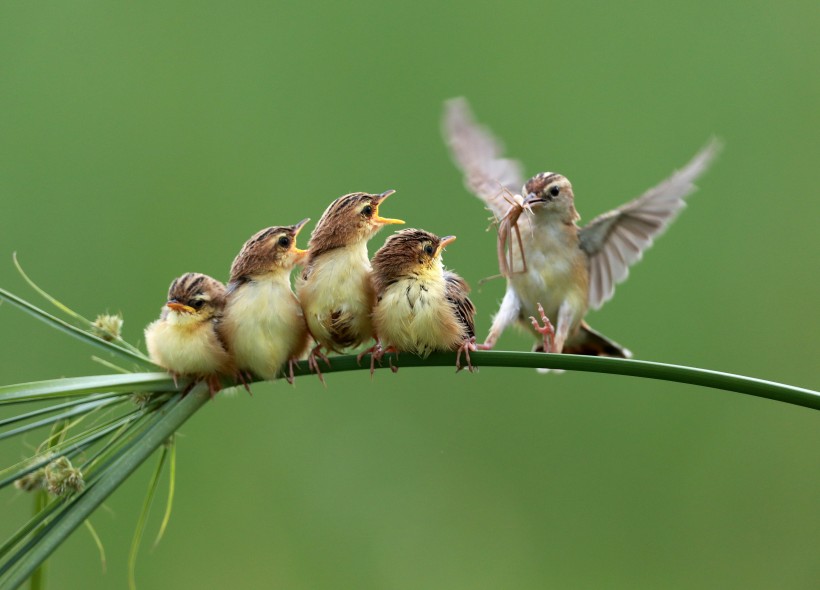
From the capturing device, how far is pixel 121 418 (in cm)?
253

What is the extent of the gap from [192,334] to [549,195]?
1.74m

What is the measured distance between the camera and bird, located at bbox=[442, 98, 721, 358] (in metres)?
4.08

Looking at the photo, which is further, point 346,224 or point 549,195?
point 549,195

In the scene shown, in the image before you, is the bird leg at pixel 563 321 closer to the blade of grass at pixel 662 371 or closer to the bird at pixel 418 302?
the bird at pixel 418 302

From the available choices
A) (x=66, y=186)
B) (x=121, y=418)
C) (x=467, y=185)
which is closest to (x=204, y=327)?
(x=121, y=418)

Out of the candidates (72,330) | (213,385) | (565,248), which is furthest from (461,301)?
(72,330)

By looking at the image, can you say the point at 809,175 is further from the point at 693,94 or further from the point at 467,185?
the point at 467,185

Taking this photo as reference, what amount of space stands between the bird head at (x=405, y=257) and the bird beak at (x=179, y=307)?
562mm

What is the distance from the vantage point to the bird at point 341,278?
9.86 ft

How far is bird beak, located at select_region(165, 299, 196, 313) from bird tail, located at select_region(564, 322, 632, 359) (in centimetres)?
203

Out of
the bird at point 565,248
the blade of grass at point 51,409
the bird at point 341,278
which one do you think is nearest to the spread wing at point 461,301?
the bird at point 341,278

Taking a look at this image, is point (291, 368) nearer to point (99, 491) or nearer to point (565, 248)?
point (99, 491)

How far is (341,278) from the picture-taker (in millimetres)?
3084

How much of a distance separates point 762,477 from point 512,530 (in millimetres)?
1556
